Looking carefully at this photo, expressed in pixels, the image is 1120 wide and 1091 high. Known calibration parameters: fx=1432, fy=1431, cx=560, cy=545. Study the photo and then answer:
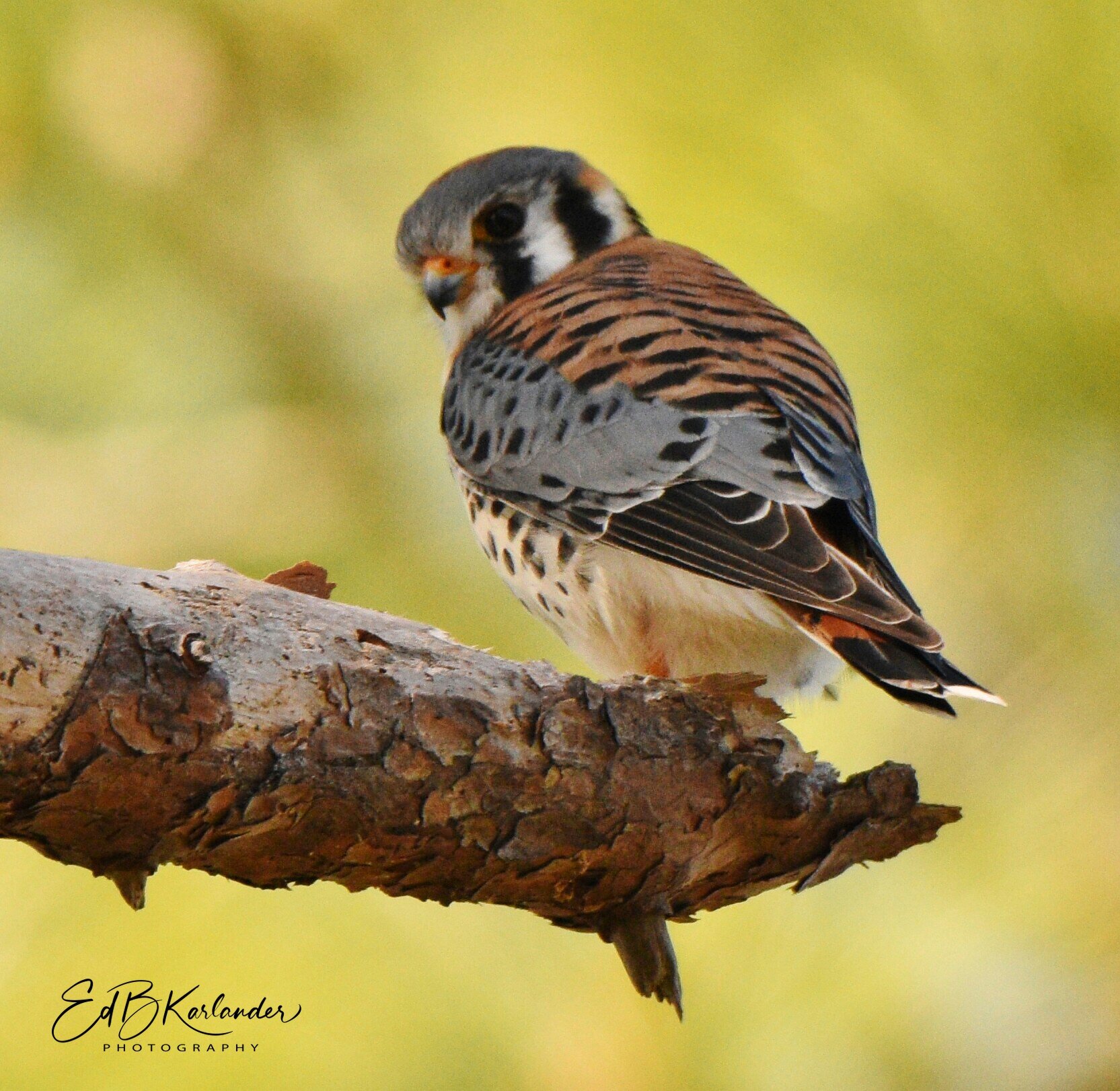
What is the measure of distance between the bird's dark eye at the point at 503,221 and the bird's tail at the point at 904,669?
1.36 metres

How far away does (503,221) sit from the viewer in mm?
3061

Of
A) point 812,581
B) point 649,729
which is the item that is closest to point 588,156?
point 812,581

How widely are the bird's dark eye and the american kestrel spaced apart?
0.01 metres

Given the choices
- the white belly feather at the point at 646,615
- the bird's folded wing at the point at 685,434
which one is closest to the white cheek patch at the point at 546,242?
the bird's folded wing at the point at 685,434

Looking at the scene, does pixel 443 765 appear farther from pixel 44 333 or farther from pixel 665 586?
pixel 44 333

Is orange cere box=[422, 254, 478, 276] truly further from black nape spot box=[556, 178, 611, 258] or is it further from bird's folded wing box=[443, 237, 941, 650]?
black nape spot box=[556, 178, 611, 258]

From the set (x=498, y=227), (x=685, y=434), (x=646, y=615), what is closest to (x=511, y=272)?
(x=498, y=227)

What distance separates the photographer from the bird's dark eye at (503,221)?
9.90 ft

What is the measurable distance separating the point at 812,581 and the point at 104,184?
175 cm

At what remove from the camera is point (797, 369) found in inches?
101

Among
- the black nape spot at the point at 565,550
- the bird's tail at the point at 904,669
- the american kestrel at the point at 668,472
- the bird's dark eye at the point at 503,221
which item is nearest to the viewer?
the bird's tail at the point at 904,669

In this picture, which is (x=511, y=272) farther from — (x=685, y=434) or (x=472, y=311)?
(x=685, y=434)

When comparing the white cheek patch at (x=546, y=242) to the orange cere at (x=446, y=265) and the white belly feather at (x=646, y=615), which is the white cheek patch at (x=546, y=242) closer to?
the orange cere at (x=446, y=265)

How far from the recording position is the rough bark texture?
5.18 ft
